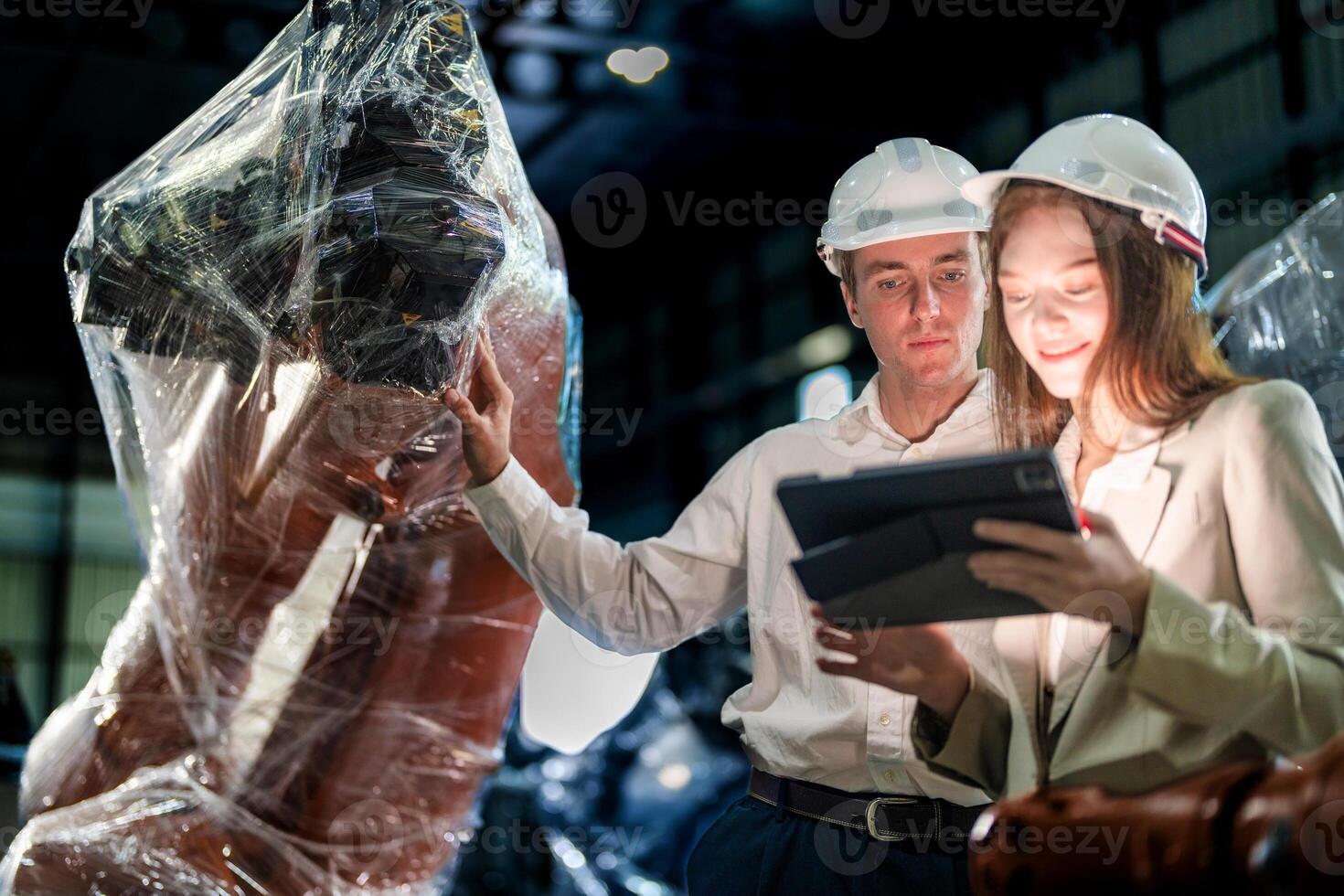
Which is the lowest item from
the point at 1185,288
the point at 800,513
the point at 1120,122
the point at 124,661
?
the point at 124,661

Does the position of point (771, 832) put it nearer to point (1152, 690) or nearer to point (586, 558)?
point (586, 558)

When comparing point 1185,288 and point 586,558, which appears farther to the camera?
point 586,558

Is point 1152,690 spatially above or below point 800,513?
below

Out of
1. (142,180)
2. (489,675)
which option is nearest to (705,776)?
(489,675)

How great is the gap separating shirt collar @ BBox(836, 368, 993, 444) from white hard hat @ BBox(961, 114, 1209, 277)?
0.39m

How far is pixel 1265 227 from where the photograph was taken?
8.67m

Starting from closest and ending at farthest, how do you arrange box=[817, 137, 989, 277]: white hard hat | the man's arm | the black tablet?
the black tablet → box=[817, 137, 989, 277]: white hard hat → the man's arm

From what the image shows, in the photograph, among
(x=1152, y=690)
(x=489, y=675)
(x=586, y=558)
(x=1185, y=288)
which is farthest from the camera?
(x=489, y=675)

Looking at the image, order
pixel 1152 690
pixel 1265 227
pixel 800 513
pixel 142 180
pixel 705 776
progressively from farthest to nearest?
pixel 1265 227 < pixel 705 776 < pixel 142 180 < pixel 800 513 < pixel 1152 690

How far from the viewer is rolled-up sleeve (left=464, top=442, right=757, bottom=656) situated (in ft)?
8.55

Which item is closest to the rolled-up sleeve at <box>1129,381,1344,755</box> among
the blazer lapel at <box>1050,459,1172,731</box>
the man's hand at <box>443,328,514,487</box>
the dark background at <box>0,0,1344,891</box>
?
the blazer lapel at <box>1050,459,1172,731</box>

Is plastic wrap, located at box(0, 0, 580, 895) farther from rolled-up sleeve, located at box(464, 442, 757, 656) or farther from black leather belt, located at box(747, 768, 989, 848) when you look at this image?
black leather belt, located at box(747, 768, 989, 848)

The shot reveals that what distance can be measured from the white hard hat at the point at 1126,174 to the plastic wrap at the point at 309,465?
34.0 inches

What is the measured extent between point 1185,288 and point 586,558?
46.6 inches
